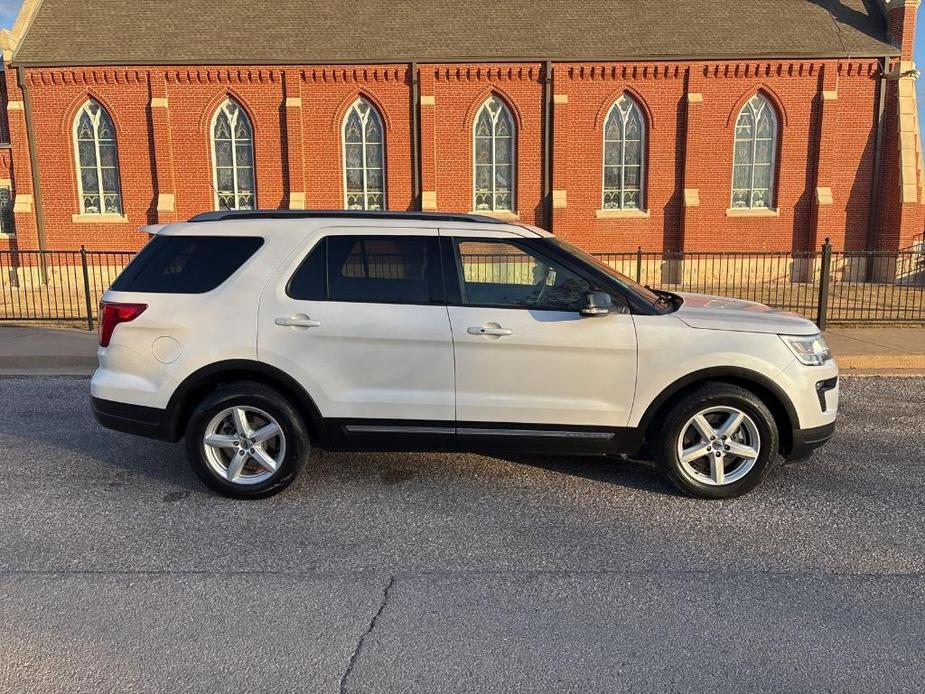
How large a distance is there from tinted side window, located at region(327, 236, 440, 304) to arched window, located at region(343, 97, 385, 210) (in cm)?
1455

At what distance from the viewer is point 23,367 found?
856 cm

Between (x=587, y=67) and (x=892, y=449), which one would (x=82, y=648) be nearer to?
(x=892, y=449)

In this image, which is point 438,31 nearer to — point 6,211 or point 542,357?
point 6,211

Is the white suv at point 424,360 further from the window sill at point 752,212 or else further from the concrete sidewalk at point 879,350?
the window sill at point 752,212

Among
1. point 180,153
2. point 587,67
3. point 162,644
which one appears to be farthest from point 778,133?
point 162,644

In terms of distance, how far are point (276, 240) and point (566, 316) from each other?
1.97 metres

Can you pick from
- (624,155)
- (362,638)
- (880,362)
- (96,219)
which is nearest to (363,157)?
(624,155)

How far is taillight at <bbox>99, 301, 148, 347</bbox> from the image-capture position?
429 cm

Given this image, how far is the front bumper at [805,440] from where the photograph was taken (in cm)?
422

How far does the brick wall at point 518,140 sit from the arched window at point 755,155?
0.30 m

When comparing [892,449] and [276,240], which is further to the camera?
[892,449]

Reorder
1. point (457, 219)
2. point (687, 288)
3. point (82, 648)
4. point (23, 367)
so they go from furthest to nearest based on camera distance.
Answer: point (687, 288) → point (23, 367) → point (457, 219) → point (82, 648)

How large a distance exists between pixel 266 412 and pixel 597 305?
87.9 inches

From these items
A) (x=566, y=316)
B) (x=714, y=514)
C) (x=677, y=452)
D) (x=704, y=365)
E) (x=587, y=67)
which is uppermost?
(x=587, y=67)
